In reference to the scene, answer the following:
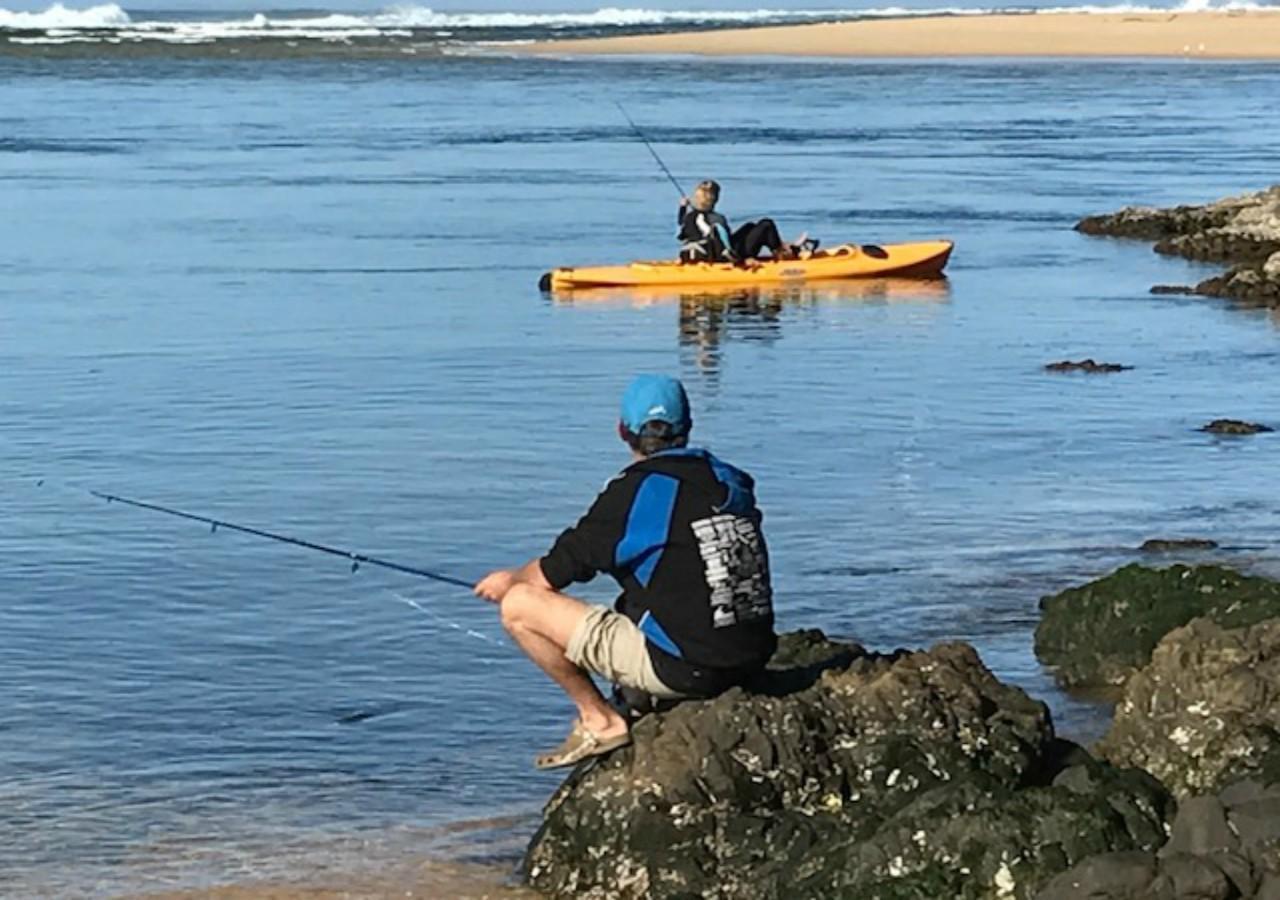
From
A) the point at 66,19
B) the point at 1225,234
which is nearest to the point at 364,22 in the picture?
the point at 66,19

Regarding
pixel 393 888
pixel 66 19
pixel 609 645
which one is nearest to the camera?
pixel 609 645

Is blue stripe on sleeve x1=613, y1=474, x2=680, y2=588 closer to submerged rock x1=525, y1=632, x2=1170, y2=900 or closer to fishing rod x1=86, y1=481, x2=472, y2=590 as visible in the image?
submerged rock x1=525, y1=632, x2=1170, y2=900

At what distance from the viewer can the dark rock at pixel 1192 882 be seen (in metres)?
5.98

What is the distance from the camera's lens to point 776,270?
23.3m

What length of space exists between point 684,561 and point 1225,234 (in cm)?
1944

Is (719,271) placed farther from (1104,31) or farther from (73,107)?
(1104,31)

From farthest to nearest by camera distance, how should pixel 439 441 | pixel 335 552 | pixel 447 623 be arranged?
pixel 439 441
pixel 447 623
pixel 335 552

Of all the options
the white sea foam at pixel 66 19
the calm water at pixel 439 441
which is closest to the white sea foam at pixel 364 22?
the white sea foam at pixel 66 19

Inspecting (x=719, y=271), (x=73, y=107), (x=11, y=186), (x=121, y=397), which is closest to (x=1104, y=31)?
(x=73, y=107)

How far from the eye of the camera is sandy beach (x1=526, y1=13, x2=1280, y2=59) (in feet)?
265

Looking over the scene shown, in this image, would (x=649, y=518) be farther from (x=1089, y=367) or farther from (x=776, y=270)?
(x=776, y=270)

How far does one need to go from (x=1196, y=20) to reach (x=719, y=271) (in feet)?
249

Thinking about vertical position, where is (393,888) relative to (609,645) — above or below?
below

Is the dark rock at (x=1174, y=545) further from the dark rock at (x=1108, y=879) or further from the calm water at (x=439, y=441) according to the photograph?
the dark rock at (x=1108, y=879)
